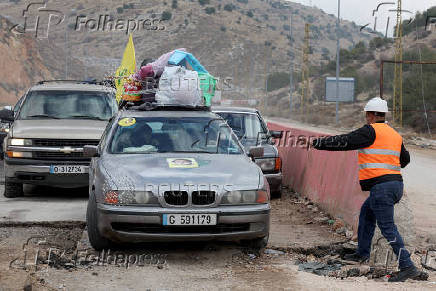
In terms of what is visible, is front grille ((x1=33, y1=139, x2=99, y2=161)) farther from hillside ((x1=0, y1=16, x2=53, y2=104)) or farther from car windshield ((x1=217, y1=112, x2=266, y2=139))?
hillside ((x1=0, y1=16, x2=53, y2=104))

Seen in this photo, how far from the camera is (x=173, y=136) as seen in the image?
8609 mm

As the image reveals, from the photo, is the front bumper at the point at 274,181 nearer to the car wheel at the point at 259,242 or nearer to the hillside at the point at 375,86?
the car wheel at the point at 259,242

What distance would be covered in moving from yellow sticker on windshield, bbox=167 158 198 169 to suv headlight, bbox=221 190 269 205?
0.56 m

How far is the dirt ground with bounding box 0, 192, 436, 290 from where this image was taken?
6488 millimetres

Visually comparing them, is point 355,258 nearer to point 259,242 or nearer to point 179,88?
point 259,242

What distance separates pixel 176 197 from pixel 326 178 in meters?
4.76

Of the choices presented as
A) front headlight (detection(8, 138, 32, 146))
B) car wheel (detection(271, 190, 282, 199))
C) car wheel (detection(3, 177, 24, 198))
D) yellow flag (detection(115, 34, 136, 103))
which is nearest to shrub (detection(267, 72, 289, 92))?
car wheel (detection(271, 190, 282, 199))

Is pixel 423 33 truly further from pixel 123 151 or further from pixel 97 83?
pixel 123 151

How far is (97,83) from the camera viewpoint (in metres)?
15.4

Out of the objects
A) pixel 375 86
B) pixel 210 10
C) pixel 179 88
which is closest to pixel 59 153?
pixel 179 88

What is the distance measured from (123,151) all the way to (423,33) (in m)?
75.7

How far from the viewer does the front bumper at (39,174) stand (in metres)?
12.0

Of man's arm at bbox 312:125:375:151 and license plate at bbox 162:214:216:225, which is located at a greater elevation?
man's arm at bbox 312:125:375:151

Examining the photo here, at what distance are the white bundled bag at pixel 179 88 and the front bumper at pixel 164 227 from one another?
2783 mm
